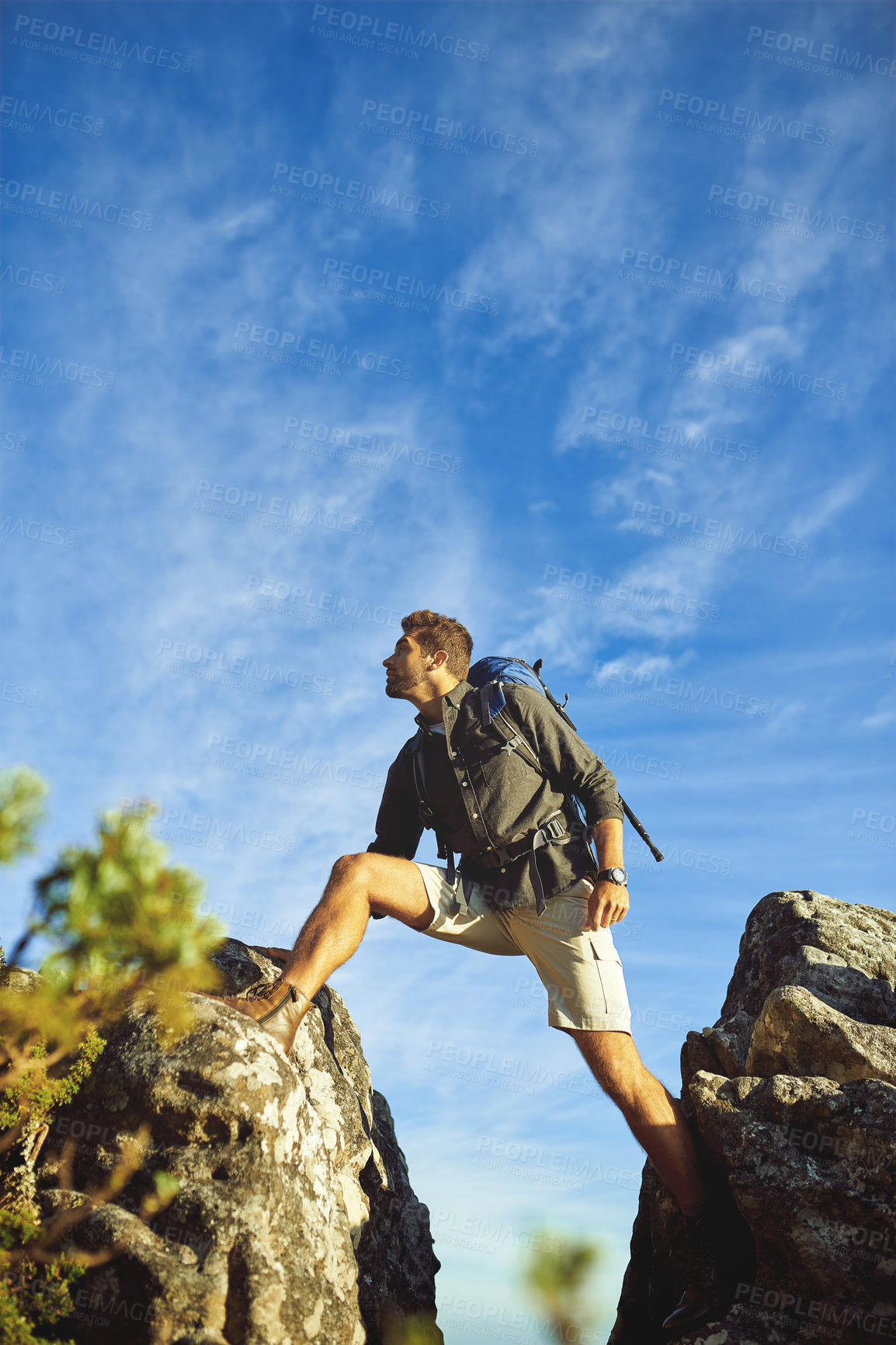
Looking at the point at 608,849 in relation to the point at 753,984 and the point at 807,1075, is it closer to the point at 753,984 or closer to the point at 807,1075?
the point at 807,1075

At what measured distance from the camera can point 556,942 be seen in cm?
569

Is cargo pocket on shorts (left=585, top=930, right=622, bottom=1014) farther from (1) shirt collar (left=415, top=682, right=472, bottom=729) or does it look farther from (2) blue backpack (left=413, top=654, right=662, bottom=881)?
(1) shirt collar (left=415, top=682, right=472, bottom=729)

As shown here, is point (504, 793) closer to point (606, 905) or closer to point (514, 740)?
point (514, 740)

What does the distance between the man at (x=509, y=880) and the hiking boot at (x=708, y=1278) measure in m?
0.01

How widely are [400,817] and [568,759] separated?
4.31 feet

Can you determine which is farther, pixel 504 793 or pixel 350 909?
pixel 504 793

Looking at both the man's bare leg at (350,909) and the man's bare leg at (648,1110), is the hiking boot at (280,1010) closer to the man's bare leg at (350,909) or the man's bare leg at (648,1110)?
the man's bare leg at (350,909)

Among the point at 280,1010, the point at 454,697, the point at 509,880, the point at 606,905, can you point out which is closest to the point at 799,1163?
the point at 606,905

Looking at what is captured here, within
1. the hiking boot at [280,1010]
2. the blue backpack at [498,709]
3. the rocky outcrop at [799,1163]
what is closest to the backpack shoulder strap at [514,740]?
the blue backpack at [498,709]

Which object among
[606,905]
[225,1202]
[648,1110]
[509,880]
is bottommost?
[225,1202]

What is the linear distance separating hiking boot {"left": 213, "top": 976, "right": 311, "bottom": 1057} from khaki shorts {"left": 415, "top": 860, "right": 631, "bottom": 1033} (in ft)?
3.65

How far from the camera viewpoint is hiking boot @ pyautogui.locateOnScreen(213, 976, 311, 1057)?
4914 millimetres

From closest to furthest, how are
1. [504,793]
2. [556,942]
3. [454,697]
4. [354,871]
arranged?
[354,871]
[556,942]
[504,793]
[454,697]

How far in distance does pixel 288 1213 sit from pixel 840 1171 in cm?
302
